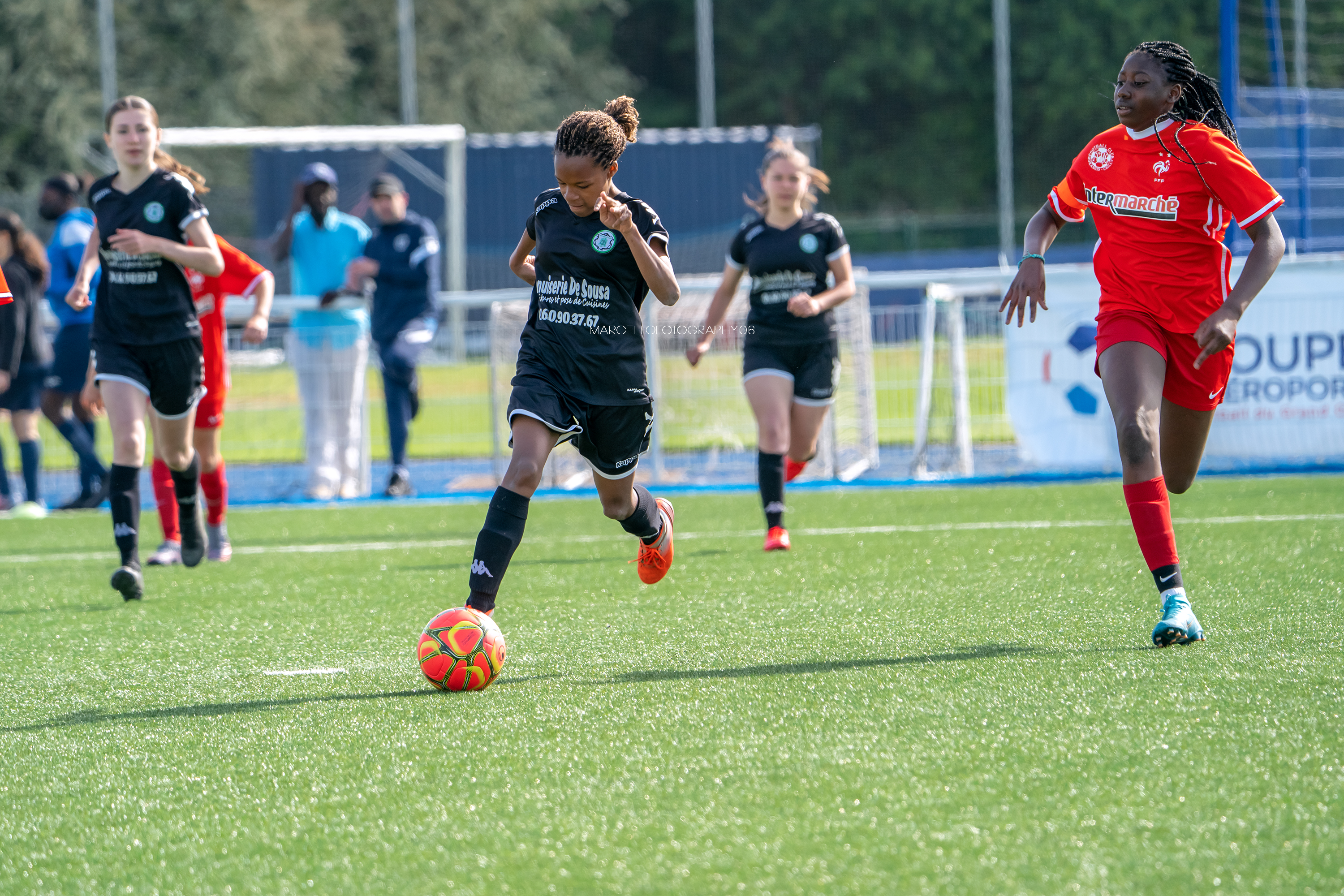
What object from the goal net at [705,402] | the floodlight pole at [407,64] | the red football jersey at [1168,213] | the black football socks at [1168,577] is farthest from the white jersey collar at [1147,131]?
the floodlight pole at [407,64]

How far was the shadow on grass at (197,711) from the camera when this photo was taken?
13.4 ft

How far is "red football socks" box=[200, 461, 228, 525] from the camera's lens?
7484 mm

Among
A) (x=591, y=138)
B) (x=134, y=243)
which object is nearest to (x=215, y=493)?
(x=134, y=243)

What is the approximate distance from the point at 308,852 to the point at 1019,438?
28.1ft

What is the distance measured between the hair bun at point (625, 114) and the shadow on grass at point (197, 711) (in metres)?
1.93

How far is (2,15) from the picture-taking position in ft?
102

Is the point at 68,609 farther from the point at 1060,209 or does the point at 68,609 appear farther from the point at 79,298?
the point at 1060,209

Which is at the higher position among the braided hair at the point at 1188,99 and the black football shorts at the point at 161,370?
the braided hair at the point at 1188,99

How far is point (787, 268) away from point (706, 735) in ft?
13.9

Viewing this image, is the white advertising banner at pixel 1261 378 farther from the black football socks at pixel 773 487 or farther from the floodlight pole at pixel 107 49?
the floodlight pole at pixel 107 49

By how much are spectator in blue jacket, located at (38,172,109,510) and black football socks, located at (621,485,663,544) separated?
6109 mm

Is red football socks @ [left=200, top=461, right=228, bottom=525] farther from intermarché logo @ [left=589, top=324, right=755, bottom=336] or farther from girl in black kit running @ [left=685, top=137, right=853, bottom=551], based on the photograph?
intermarché logo @ [left=589, top=324, right=755, bottom=336]

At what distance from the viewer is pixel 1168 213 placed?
189 inches

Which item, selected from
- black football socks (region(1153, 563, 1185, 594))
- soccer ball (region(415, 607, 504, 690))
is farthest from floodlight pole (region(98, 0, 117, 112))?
black football socks (region(1153, 563, 1185, 594))
